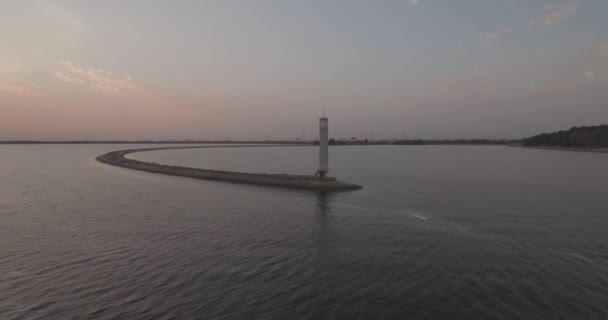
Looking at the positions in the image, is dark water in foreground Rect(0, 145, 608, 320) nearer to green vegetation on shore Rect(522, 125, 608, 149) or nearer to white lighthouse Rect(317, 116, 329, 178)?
white lighthouse Rect(317, 116, 329, 178)

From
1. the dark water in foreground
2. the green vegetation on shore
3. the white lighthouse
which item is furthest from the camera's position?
the green vegetation on shore

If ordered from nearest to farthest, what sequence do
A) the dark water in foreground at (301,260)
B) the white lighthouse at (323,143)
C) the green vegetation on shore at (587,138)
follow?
the dark water in foreground at (301,260), the white lighthouse at (323,143), the green vegetation on shore at (587,138)

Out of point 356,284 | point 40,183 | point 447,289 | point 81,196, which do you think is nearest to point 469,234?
point 447,289

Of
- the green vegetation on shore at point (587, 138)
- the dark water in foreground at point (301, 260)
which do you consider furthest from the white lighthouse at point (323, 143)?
the green vegetation on shore at point (587, 138)

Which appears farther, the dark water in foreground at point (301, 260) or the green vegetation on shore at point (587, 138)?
the green vegetation on shore at point (587, 138)

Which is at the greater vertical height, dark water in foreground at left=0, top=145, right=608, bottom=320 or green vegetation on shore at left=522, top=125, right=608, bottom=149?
green vegetation on shore at left=522, top=125, right=608, bottom=149

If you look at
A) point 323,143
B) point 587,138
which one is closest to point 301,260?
point 323,143

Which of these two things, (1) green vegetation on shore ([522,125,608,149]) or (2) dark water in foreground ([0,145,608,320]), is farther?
(1) green vegetation on shore ([522,125,608,149])

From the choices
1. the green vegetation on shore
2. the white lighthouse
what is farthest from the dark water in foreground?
the green vegetation on shore

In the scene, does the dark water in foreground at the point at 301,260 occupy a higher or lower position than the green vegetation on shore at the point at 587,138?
lower

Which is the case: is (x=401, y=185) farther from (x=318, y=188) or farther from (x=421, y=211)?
(x=421, y=211)

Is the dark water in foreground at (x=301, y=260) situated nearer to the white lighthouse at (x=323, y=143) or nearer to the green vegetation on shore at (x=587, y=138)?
the white lighthouse at (x=323, y=143)

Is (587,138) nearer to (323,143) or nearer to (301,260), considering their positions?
(323,143)
